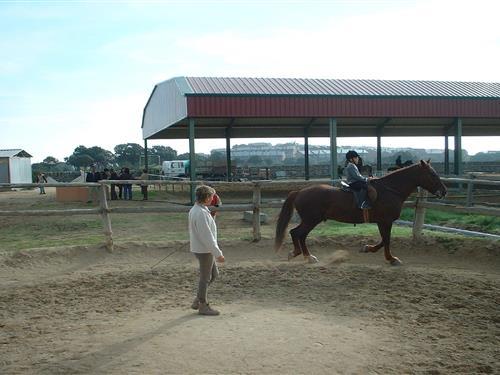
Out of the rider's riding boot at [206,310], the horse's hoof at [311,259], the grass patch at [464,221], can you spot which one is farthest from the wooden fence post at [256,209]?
the grass patch at [464,221]

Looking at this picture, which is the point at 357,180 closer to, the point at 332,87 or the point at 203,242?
the point at 203,242

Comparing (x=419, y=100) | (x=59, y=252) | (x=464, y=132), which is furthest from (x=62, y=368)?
(x=464, y=132)

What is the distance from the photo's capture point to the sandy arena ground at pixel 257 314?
405 cm

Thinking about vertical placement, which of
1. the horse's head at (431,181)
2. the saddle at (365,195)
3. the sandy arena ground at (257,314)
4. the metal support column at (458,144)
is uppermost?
the metal support column at (458,144)

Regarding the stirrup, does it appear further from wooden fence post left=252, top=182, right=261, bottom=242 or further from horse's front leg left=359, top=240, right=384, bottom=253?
wooden fence post left=252, top=182, right=261, bottom=242

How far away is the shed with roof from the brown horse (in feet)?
38.9

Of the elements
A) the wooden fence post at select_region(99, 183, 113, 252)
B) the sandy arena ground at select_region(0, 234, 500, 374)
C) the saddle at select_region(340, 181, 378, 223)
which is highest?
the saddle at select_region(340, 181, 378, 223)

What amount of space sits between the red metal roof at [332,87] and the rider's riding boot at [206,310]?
1482cm

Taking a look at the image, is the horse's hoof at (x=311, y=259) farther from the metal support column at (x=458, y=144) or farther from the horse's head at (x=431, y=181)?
the metal support column at (x=458, y=144)

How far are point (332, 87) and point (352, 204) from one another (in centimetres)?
1551

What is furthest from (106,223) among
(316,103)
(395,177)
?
(316,103)

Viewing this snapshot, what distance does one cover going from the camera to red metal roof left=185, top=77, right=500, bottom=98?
20805mm

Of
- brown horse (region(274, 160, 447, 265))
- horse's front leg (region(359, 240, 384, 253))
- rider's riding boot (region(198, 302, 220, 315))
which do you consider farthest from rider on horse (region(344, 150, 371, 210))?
rider's riding boot (region(198, 302, 220, 315))

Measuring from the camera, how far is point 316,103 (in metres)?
21.1
